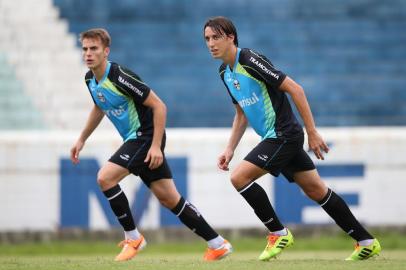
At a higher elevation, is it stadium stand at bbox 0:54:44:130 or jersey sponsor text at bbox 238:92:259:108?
jersey sponsor text at bbox 238:92:259:108

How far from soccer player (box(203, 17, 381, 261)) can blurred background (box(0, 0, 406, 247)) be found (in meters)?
4.87

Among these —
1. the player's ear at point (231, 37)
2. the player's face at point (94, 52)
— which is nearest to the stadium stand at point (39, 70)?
the player's face at point (94, 52)

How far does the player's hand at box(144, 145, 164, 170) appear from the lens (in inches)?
294

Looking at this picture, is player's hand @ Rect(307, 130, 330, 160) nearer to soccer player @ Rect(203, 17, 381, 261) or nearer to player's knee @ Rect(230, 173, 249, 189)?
soccer player @ Rect(203, 17, 381, 261)

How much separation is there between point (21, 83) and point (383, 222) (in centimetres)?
614

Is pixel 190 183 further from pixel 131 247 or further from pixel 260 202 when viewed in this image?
pixel 260 202

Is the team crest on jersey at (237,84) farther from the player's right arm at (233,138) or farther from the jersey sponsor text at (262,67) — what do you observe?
the player's right arm at (233,138)

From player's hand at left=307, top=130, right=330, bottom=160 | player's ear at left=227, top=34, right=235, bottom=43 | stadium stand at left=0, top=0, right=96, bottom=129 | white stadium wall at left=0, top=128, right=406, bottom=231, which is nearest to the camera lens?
player's hand at left=307, top=130, right=330, bottom=160

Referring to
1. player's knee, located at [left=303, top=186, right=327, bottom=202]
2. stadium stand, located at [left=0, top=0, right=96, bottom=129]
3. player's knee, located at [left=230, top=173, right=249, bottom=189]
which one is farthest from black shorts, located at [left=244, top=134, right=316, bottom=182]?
stadium stand, located at [left=0, top=0, right=96, bottom=129]

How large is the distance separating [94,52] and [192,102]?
742 cm

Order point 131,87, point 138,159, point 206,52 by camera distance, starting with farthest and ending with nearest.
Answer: point 206,52, point 138,159, point 131,87

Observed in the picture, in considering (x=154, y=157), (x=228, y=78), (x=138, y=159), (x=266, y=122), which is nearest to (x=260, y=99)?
(x=266, y=122)

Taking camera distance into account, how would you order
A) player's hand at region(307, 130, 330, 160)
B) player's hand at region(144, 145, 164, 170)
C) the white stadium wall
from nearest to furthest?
1. player's hand at region(307, 130, 330, 160)
2. player's hand at region(144, 145, 164, 170)
3. the white stadium wall

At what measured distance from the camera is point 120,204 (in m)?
7.62
